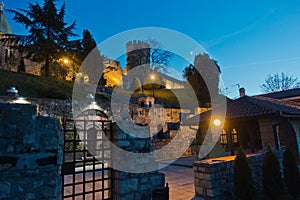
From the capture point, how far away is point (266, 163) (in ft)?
14.5

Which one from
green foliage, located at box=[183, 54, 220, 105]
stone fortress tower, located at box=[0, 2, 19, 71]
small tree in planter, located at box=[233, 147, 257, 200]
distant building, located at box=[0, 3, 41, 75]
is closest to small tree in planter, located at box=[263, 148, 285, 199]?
small tree in planter, located at box=[233, 147, 257, 200]

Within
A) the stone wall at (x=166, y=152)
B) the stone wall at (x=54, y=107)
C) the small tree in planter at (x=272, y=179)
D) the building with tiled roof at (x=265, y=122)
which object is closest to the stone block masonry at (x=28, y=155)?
the small tree in planter at (x=272, y=179)

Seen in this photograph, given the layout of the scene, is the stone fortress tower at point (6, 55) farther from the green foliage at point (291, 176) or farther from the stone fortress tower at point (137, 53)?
the green foliage at point (291, 176)

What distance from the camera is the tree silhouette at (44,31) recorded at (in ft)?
44.9

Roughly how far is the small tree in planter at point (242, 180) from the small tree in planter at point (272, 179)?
0.73 meters

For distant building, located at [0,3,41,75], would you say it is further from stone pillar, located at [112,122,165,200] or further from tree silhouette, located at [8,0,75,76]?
stone pillar, located at [112,122,165,200]

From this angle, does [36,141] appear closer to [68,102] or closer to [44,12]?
[68,102]

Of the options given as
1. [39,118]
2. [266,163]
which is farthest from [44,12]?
[266,163]

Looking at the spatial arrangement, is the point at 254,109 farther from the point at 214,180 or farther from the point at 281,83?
the point at 281,83

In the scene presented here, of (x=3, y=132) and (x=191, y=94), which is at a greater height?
(x=191, y=94)

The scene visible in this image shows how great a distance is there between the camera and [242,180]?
3.79m

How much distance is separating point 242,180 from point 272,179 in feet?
3.18

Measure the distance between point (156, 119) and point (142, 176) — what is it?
29.2 feet

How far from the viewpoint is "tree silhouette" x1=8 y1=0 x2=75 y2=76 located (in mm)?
13695
